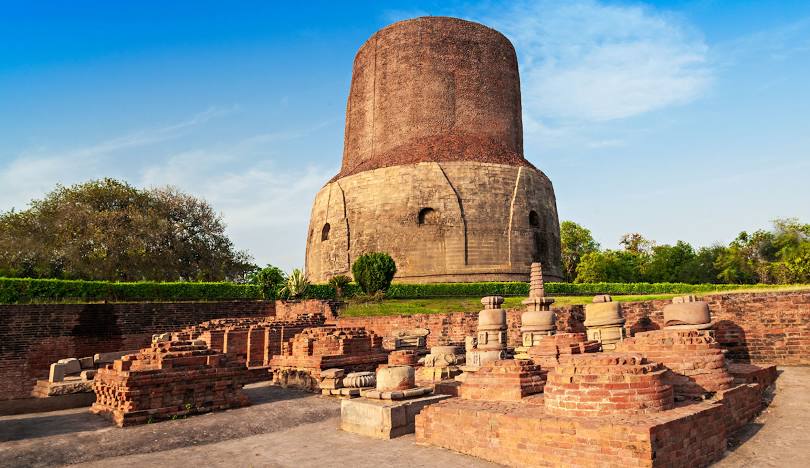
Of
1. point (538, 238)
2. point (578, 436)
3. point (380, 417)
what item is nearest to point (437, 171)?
point (538, 238)

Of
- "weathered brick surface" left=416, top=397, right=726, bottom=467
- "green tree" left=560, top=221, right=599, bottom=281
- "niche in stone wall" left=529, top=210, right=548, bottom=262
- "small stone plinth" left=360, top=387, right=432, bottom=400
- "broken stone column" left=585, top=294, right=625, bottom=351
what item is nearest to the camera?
"weathered brick surface" left=416, top=397, right=726, bottom=467

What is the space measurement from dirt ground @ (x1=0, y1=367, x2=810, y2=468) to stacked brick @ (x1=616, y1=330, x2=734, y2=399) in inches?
21.5

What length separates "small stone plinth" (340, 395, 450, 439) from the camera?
602cm

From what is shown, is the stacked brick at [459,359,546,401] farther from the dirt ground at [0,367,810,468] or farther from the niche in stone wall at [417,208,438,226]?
the niche in stone wall at [417,208,438,226]

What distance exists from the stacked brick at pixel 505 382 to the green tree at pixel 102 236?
2280 cm

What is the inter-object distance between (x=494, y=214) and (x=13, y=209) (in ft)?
72.1

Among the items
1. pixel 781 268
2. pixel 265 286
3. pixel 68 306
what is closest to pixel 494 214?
pixel 265 286

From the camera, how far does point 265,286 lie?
1800 cm

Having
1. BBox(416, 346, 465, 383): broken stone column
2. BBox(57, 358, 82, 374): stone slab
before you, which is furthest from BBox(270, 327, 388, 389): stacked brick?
BBox(57, 358, 82, 374): stone slab

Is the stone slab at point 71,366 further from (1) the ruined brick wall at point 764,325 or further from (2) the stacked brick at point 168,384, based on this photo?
(1) the ruined brick wall at point 764,325

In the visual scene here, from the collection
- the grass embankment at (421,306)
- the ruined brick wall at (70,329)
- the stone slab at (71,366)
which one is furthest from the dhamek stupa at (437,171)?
the stone slab at (71,366)

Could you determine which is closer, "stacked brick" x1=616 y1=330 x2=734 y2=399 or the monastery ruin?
the monastery ruin

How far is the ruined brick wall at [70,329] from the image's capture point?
12.3 m

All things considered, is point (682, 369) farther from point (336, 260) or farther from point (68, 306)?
point (336, 260)
